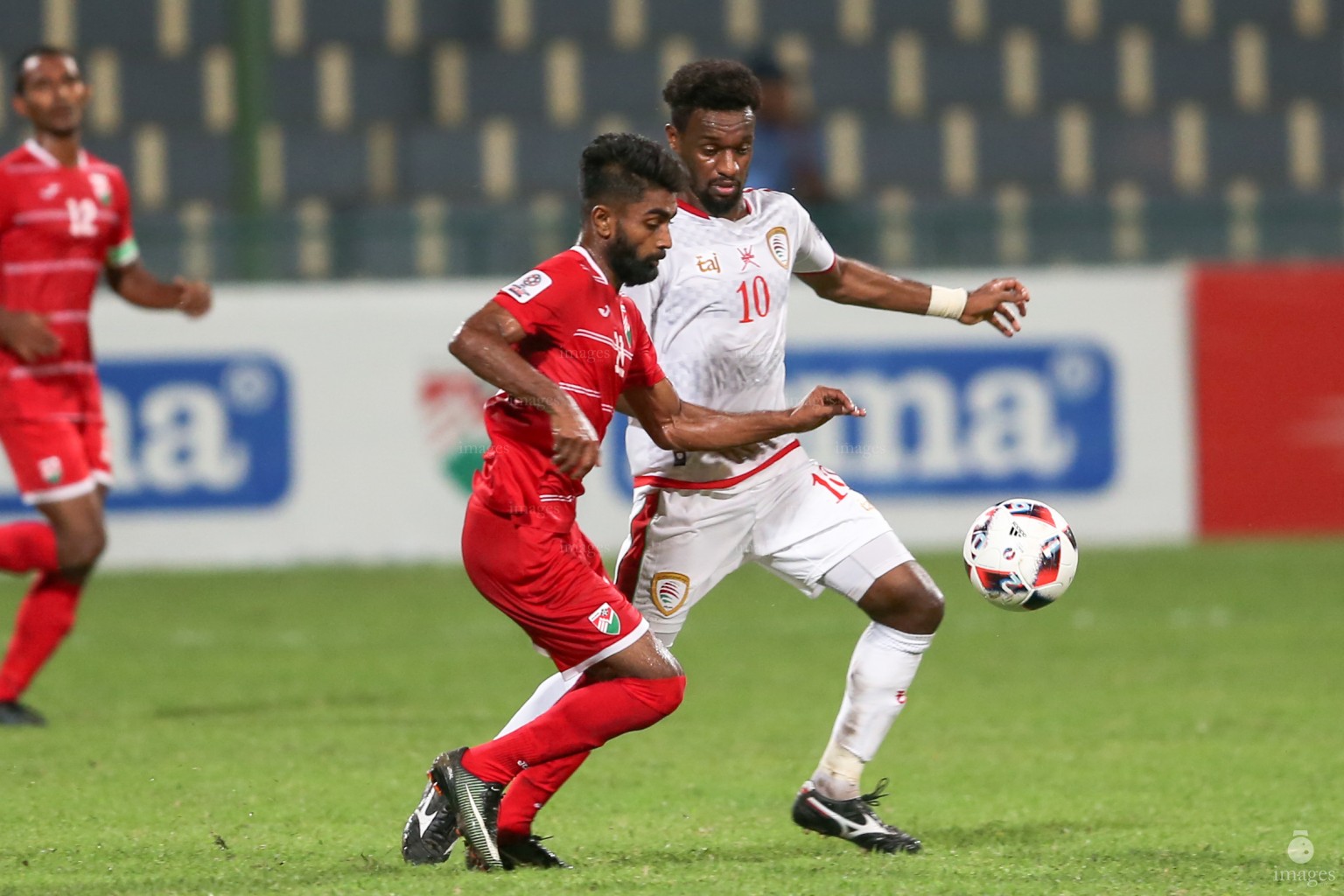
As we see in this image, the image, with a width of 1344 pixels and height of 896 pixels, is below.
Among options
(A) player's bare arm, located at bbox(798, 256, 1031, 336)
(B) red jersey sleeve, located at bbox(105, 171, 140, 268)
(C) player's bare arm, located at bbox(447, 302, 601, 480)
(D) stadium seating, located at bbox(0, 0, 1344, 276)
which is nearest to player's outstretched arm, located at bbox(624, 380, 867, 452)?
(C) player's bare arm, located at bbox(447, 302, 601, 480)

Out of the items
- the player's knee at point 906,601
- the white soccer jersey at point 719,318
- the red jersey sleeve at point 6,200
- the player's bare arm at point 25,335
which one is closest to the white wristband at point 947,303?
the white soccer jersey at point 719,318

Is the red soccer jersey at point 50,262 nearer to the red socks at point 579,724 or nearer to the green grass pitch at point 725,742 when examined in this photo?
the green grass pitch at point 725,742

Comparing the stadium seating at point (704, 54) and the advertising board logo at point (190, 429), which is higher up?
the stadium seating at point (704, 54)

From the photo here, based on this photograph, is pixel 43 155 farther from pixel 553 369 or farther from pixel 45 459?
pixel 553 369

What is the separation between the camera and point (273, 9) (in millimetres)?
15852

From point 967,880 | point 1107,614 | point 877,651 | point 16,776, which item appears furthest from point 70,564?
point 1107,614

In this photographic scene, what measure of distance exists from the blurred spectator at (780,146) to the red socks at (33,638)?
20.6 ft

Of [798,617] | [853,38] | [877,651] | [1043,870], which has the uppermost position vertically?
[853,38]

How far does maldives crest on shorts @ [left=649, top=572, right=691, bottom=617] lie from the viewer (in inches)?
221

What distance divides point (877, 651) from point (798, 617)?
5.29m

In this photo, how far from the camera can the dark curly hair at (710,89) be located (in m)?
5.44

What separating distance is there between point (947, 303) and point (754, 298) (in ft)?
2.14

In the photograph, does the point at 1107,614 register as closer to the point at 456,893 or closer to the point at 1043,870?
the point at 1043,870

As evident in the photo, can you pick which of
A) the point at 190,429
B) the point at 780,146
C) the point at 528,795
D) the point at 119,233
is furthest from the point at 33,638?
the point at 780,146
